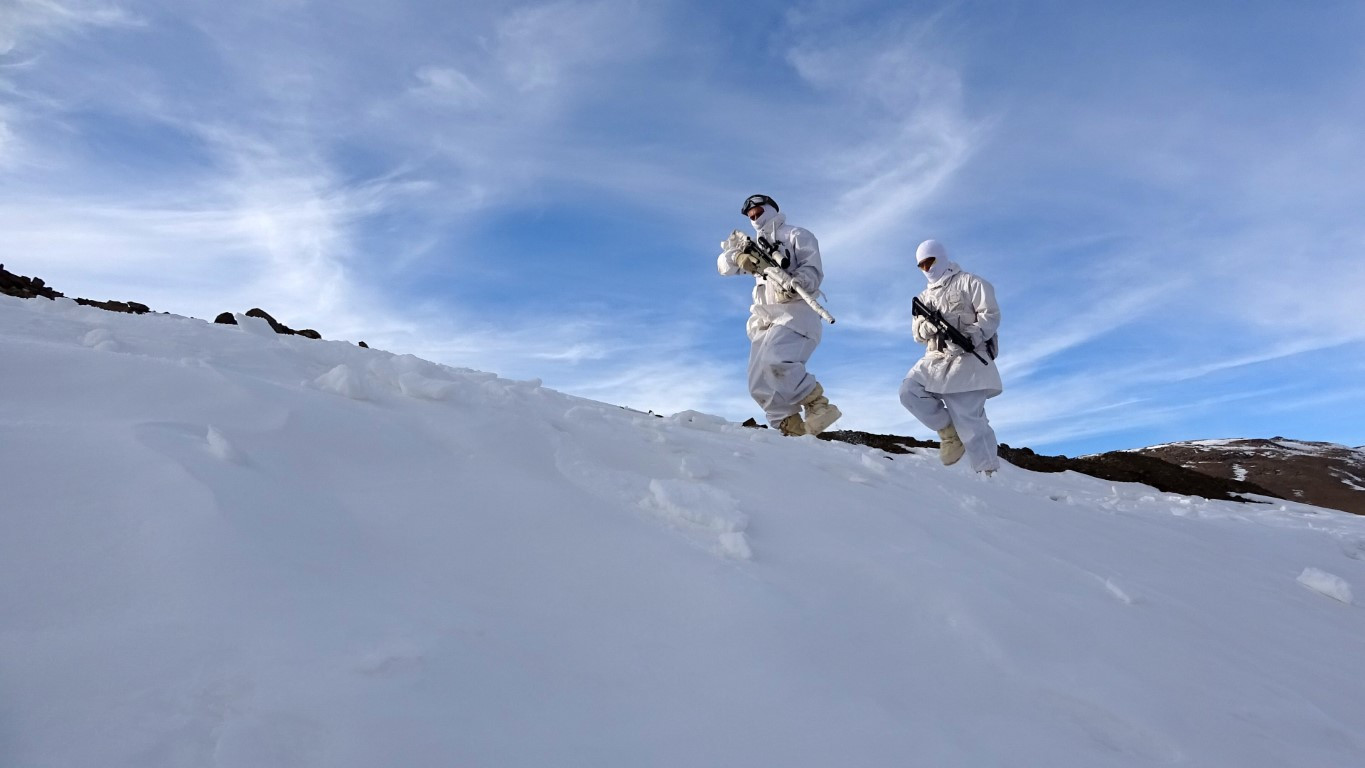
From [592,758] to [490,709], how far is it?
20 cm

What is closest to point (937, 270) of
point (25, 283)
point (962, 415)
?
point (962, 415)

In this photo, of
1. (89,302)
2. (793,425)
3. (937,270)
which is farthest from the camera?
(937,270)

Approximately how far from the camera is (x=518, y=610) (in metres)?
1.79

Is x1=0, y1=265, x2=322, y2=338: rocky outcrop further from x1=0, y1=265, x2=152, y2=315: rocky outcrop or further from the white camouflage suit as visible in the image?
the white camouflage suit

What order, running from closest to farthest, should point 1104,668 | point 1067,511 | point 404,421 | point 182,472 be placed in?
point 182,472 → point 1104,668 → point 404,421 → point 1067,511

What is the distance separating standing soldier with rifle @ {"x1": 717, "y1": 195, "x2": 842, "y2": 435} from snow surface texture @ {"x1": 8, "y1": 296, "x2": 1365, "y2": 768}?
4243mm

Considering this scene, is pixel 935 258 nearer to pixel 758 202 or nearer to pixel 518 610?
pixel 758 202

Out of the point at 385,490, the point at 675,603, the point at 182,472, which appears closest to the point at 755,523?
the point at 675,603

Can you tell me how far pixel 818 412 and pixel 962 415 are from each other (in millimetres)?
1619

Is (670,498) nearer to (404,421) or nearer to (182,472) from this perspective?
(404,421)

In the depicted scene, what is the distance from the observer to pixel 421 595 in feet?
5.78

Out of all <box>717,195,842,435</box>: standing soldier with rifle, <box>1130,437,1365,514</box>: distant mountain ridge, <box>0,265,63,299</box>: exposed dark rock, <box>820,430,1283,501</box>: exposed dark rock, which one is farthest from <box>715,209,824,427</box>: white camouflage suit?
<box>1130,437,1365,514</box>: distant mountain ridge

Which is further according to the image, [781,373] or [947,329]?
[947,329]

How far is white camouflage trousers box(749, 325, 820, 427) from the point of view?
7582mm
